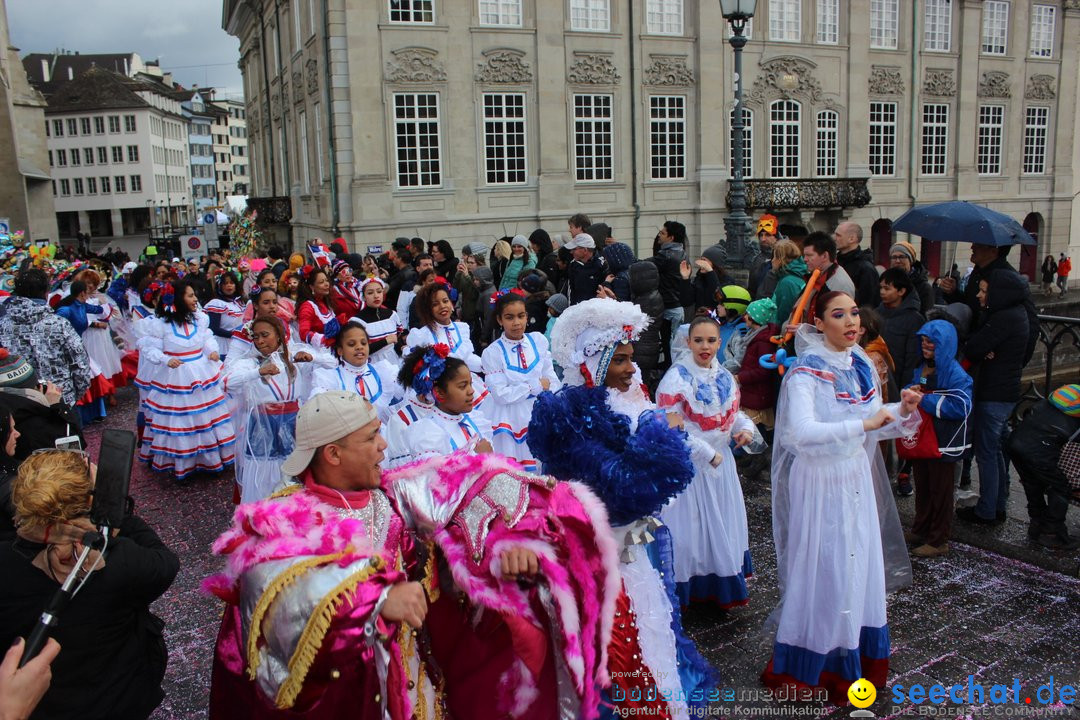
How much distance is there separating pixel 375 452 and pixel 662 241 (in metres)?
7.47

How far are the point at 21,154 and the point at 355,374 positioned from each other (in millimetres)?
40276

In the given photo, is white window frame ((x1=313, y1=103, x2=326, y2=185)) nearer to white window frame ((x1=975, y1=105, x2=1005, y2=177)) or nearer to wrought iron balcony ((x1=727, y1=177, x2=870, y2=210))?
wrought iron balcony ((x1=727, y1=177, x2=870, y2=210))

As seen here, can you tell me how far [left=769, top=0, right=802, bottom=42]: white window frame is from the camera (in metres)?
26.4

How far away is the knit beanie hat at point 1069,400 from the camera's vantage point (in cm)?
550

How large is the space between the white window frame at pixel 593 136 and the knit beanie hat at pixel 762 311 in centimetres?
1860

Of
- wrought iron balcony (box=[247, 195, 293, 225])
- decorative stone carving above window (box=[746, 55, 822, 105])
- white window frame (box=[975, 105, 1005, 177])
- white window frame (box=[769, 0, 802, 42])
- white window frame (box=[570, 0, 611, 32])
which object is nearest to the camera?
white window frame (box=[570, 0, 611, 32])

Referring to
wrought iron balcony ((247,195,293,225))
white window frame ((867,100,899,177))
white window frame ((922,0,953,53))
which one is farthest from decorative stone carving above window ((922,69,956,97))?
wrought iron balcony ((247,195,293,225))

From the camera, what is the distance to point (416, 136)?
23.2 m

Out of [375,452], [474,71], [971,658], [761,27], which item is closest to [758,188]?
[761,27]

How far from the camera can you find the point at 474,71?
2338 cm

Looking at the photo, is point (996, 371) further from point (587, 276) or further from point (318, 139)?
point (318, 139)

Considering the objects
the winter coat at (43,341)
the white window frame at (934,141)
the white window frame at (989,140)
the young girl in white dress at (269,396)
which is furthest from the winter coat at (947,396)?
the white window frame at (989,140)

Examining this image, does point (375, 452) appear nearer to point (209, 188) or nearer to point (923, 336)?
point (923, 336)

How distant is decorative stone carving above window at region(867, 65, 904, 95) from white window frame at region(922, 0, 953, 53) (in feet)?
4.99
